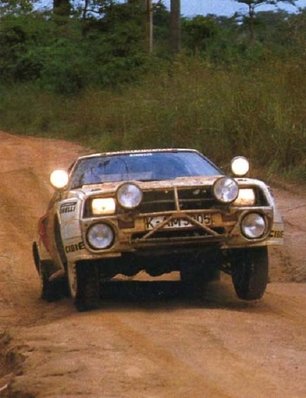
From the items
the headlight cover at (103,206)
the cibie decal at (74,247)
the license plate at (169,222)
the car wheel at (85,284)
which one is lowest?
the car wheel at (85,284)

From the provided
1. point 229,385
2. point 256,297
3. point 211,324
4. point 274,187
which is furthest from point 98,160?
point 274,187

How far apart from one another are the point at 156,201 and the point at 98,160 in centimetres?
170

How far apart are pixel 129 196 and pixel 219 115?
1137cm

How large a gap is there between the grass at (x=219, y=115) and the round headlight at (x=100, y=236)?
29.8ft

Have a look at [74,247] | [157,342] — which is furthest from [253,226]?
[157,342]

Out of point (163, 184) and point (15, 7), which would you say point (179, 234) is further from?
point (15, 7)

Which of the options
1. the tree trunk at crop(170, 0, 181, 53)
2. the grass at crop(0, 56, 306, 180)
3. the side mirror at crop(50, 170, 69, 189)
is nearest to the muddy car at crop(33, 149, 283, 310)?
the side mirror at crop(50, 170, 69, 189)

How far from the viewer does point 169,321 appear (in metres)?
9.06

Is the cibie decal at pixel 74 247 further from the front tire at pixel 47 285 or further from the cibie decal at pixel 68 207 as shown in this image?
the front tire at pixel 47 285

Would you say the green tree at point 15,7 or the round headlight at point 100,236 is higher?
the green tree at point 15,7

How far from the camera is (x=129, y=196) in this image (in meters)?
9.32

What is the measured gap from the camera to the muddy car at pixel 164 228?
940 centimetres

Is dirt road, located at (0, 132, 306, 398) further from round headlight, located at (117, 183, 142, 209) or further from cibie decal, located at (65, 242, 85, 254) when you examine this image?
round headlight, located at (117, 183, 142, 209)

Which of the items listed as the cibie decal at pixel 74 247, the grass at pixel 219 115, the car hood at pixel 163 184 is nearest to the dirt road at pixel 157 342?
the cibie decal at pixel 74 247
